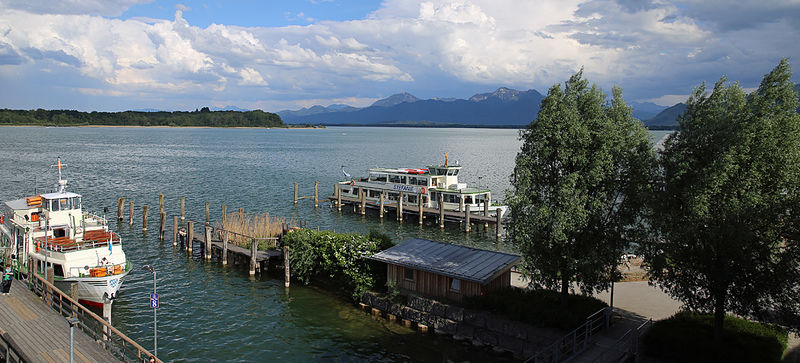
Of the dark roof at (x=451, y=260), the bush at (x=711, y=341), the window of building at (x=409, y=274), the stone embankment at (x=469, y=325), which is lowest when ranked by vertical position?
the stone embankment at (x=469, y=325)

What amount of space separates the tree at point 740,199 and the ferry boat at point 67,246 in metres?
26.9

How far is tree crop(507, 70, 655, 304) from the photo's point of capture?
69.6ft

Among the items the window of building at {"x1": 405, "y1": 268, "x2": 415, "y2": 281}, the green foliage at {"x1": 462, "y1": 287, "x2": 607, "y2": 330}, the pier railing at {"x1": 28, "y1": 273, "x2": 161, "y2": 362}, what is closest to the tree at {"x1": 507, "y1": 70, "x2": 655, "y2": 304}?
the green foliage at {"x1": 462, "y1": 287, "x2": 607, "y2": 330}

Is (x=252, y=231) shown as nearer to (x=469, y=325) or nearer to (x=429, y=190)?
(x=429, y=190)

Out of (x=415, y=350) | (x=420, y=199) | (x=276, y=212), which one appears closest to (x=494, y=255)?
(x=415, y=350)

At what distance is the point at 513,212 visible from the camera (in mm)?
22969

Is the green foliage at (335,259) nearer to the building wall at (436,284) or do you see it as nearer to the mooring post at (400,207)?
the building wall at (436,284)

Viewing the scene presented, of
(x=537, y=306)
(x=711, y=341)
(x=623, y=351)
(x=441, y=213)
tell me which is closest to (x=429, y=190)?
(x=441, y=213)

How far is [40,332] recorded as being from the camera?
21.0 m

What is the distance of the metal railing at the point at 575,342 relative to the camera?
19578mm

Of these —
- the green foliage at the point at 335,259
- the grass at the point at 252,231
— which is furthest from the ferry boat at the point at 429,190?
the green foliage at the point at 335,259

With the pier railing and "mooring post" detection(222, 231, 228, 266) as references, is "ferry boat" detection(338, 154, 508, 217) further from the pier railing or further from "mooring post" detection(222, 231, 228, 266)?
the pier railing

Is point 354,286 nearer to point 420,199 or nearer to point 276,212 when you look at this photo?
point 420,199

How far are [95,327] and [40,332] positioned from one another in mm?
2169
